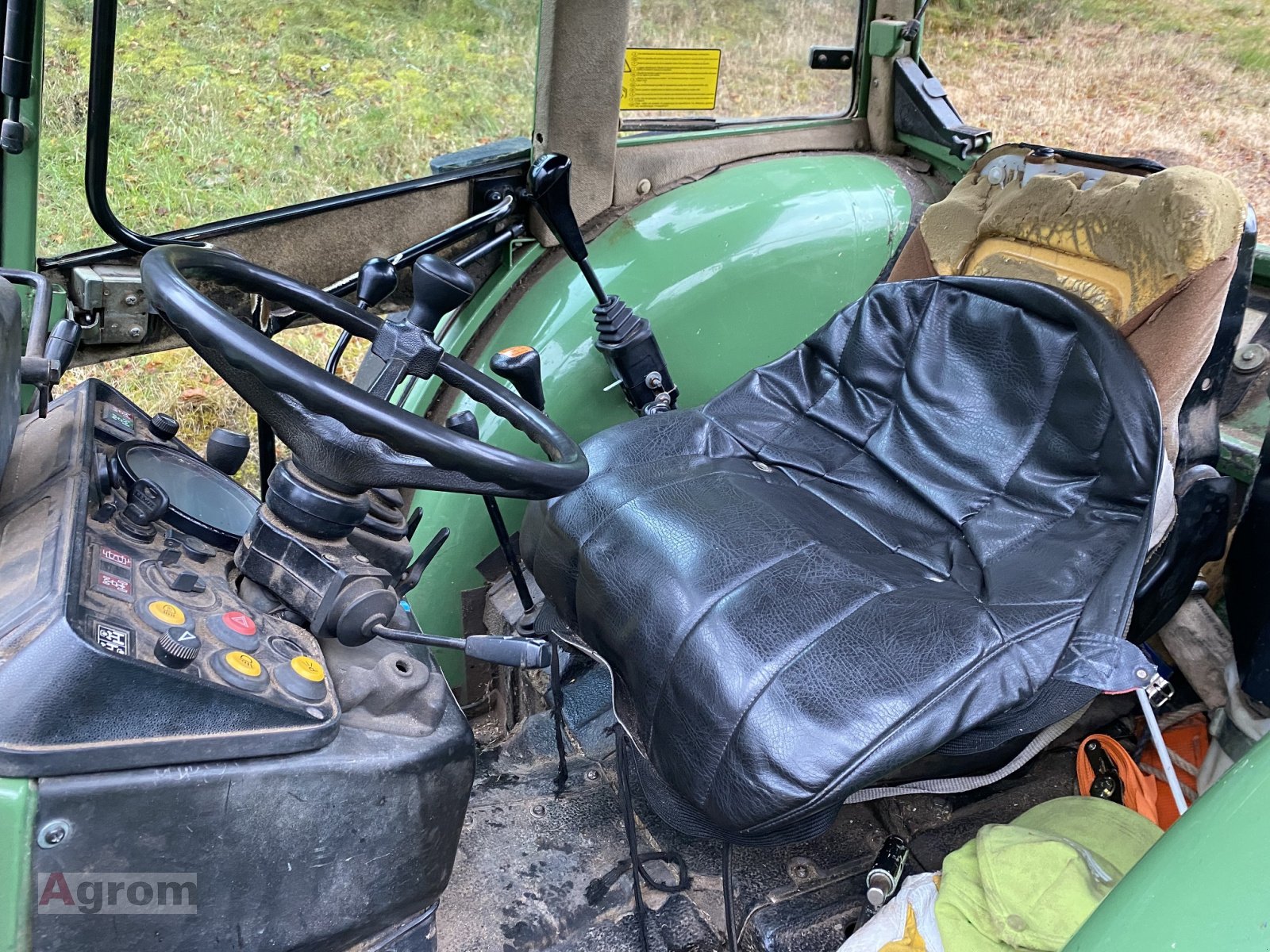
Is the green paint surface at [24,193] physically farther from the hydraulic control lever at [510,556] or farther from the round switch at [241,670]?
the round switch at [241,670]

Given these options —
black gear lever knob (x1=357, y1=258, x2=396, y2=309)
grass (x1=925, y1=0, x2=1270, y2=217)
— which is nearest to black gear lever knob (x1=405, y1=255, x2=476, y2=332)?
black gear lever knob (x1=357, y1=258, x2=396, y2=309)

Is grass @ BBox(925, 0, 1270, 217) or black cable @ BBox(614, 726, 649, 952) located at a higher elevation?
grass @ BBox(925, 0, 1270, 217)

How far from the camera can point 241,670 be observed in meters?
0.91

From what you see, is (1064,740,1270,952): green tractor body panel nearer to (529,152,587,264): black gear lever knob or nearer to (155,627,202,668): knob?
(155,627,202,668): knob

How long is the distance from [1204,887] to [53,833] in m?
0.85

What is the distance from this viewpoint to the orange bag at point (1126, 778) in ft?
4.56

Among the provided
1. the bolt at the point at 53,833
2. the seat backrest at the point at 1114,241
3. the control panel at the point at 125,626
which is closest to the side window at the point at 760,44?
the seat backrest at the point at 1114,241

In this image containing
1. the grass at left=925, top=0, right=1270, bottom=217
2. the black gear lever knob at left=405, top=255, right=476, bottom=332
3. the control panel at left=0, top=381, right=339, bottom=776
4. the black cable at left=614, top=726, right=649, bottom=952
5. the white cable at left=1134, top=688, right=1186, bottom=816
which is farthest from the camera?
the grass at left=925, top=0, right=1270, bottom=217

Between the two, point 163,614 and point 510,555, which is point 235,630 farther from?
point 510,555

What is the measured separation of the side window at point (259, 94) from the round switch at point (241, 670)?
31.6 inches

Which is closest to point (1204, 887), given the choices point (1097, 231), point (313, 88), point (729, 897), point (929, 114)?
point (729, 897)

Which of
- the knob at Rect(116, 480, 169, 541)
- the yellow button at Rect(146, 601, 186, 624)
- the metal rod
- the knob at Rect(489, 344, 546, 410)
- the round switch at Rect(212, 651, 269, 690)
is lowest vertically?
the metal rod

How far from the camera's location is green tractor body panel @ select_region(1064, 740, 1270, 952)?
2.31 feet

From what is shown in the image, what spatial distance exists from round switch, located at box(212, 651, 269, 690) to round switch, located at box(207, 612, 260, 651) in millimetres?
16
